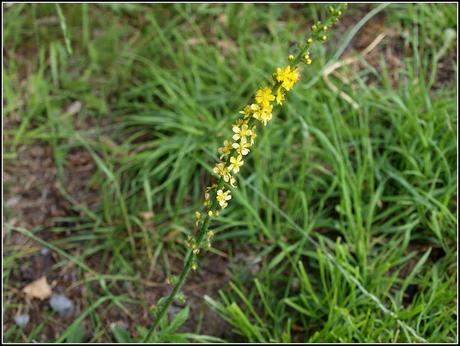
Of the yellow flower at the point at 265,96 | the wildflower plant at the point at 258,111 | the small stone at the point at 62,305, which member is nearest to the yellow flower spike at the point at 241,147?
the wildflower plant at the point at 258,111

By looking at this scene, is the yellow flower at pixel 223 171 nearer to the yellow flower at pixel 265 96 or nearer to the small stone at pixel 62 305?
the yellow flower at pixel 265 96

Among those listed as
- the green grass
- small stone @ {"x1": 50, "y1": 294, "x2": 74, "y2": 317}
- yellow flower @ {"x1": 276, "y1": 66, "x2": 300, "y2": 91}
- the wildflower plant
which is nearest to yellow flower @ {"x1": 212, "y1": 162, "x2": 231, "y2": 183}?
the wildflower plant

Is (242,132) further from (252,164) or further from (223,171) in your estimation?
(252,164)

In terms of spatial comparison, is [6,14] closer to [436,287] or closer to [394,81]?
[394,81]

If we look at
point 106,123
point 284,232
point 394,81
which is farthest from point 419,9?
point 106,123

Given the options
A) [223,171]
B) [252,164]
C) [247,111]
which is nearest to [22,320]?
[252,164]

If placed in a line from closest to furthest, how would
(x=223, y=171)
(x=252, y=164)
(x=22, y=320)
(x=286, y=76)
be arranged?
(x=286, y=76) → (x=223, y=171) → (x=22, y=320) → (x=252, y=164)

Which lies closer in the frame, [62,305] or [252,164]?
[62,305]
